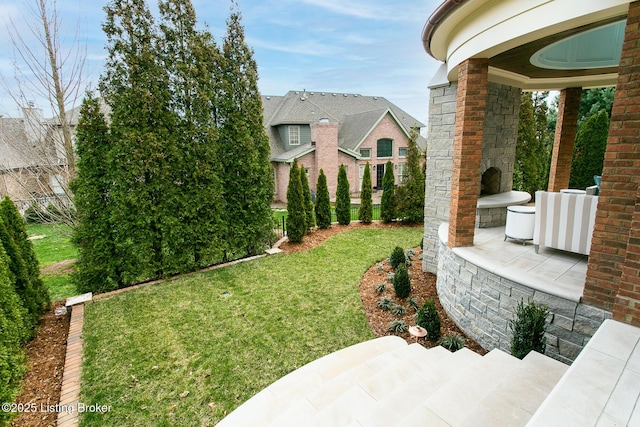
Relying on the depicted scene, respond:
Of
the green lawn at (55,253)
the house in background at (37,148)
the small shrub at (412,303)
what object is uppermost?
the house in background at (37,148)

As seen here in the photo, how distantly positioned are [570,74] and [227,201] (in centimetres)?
888

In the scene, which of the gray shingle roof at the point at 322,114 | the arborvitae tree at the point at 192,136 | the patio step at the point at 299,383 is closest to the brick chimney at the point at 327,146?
the gray shingle roof at the point at 322,114

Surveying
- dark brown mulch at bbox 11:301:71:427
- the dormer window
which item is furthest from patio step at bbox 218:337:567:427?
the dormer window

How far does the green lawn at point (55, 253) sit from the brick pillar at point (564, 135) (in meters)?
12.2

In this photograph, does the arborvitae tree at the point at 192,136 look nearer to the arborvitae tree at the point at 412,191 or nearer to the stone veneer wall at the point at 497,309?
the stone veneer wall at the point at 497,309

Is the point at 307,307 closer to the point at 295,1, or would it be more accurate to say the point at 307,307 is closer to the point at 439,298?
the point at 439,298

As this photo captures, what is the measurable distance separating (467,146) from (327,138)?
676 inches

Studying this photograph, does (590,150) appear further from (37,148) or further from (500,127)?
(37,148)

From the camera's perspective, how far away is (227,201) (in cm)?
791

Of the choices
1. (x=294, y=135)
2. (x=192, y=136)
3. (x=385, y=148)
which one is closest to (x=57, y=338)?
(x=192, y=136)

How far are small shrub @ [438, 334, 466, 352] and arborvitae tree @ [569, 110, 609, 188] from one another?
1240 cm

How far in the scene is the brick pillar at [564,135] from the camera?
24.7 feet

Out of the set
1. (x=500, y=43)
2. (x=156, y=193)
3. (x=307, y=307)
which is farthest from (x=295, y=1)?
(x=307, y=307)

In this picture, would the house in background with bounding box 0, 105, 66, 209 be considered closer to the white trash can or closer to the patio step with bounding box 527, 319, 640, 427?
the patio step with bounding box 527, 319, 640, 427
